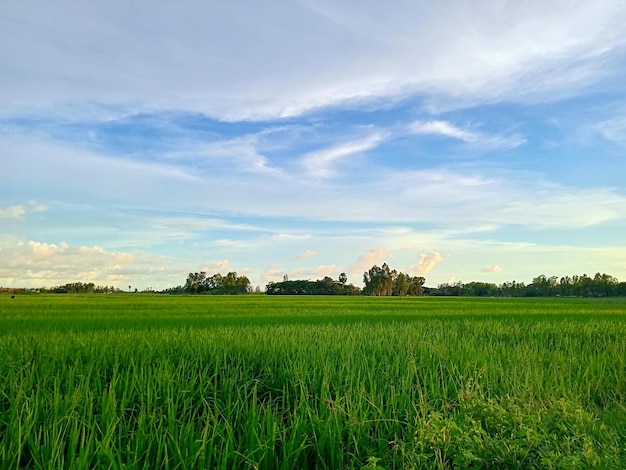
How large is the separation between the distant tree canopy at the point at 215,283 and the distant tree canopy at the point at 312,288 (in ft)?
24.7

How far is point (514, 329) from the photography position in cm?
1154

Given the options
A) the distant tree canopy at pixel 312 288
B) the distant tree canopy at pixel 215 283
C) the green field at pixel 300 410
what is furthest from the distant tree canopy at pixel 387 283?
the green field at pixel 300 410

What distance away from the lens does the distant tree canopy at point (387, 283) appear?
114 m

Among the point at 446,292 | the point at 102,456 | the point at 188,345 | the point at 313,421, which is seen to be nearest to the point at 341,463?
the point at 313,421

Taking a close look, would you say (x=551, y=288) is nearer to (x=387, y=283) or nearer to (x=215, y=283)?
(x=387, y=283)

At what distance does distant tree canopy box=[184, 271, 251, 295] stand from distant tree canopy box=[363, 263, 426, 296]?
3168cm

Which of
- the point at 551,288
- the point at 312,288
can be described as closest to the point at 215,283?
the point at 312,288

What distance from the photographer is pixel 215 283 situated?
364 ft

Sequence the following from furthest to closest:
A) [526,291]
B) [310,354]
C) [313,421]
A: [526,291] < [310,354] < [313,421]

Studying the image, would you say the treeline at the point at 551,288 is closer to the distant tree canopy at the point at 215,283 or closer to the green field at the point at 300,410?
the distant tree canopy at the point at 215,283

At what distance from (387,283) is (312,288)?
2104cm

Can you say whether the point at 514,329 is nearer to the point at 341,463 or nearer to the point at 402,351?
the point at 402,351

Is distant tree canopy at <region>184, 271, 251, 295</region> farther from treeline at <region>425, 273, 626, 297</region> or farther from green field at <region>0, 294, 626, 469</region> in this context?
green field at <region>0, 294, 626, 469</region>

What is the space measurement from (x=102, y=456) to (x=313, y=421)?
152 cm
